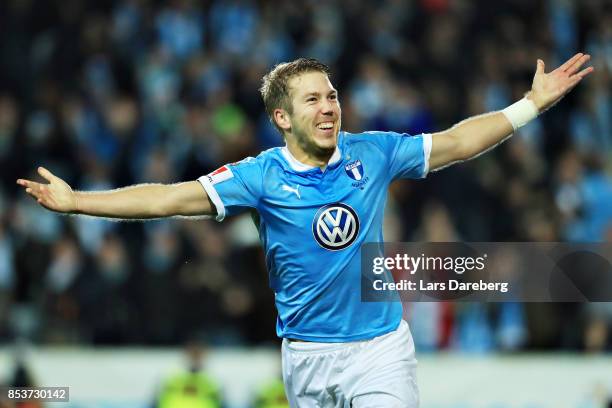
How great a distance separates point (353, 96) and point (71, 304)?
13.7 feet

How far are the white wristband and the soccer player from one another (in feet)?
0.46

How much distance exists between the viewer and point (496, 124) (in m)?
6.30

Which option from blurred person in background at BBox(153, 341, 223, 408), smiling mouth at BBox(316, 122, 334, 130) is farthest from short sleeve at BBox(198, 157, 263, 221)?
blurred person in background at BBox(153, 341, 223, 408)

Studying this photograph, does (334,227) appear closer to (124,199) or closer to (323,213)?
(323,213)

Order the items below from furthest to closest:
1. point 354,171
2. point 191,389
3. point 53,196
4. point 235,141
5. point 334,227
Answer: point 235,141 < point 191,389 < point 354,171 < point 334,227 < point 53,196

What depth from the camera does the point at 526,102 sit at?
6430 millimetres

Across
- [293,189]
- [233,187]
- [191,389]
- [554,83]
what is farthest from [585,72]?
[191,389]

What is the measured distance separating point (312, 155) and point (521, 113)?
117 cm

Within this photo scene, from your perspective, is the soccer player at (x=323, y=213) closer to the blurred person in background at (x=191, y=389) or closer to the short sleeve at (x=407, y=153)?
the short sleeve at (x=407, y=153)

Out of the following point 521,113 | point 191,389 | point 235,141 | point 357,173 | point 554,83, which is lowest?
point 191,389

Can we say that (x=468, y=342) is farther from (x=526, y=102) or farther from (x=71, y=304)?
(x=526, y=102)

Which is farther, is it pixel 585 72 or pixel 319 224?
pixel 585 72

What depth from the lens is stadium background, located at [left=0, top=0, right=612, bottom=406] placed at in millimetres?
11414

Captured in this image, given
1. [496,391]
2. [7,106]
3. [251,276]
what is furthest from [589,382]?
[7,106]
